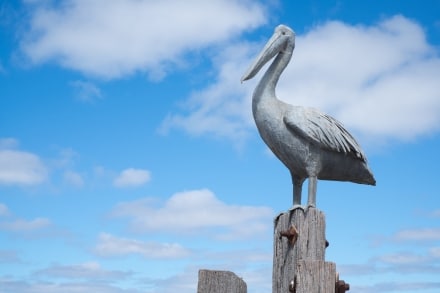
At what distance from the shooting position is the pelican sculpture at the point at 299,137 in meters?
5.92

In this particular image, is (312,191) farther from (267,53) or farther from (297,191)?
(267,53)

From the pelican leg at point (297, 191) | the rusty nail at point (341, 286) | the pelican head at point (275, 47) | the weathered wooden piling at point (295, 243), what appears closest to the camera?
the rusty nail at point (341, 286)

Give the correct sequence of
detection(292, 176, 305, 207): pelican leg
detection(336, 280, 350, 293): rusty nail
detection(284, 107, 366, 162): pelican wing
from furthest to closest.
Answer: detection(292, 176, 305, 207): pelican leg → detection(284, 107, 366, 162): pelican wing → detection(336, 280, 350, 293): rusty nail

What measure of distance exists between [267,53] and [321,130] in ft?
3.18

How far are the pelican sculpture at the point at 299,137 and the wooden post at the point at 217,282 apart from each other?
3.96 feet

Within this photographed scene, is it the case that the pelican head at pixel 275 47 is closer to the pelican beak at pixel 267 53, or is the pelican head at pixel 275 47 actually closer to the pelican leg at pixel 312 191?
the pelican beak at pixel 267 53

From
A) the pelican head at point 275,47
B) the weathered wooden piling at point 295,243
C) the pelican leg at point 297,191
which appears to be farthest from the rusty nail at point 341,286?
the pelican head at point 275,47

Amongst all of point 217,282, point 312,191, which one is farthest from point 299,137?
point 217,282

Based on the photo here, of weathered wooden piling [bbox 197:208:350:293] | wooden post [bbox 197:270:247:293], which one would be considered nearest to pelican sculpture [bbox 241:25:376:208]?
weathered wooden piling [bbox 197:208:350:293]

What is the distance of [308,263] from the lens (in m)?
4.72

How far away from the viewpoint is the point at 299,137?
5941 mm

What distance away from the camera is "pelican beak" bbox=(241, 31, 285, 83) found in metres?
6.17

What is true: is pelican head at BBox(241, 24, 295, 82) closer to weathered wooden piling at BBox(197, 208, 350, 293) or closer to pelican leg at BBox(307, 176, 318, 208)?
pelican leg at BBox(307, 176, 318, 208)

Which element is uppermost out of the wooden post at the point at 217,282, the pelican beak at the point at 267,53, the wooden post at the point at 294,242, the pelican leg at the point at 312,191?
the pelican beak at the point at 267,53
